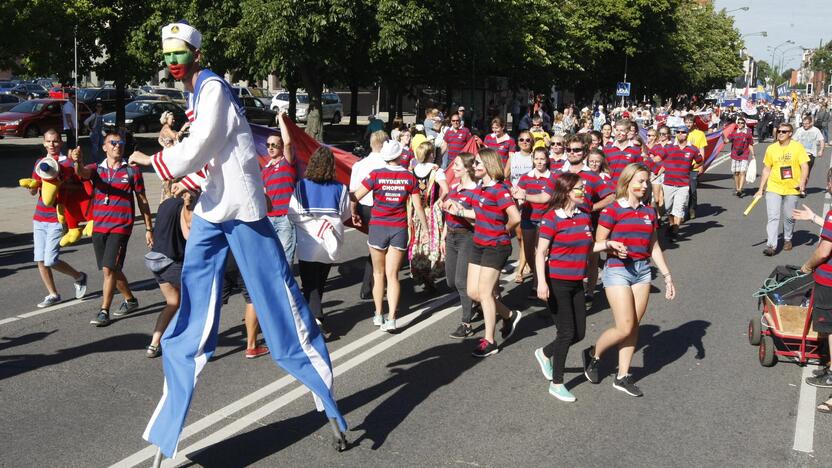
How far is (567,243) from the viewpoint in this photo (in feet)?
21.3

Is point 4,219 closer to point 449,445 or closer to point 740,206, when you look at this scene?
point 449,445

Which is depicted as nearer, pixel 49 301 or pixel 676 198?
pixel 49 301

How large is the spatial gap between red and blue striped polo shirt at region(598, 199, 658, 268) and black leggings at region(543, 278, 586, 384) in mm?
326

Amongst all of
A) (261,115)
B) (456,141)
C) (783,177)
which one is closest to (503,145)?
(456,141)

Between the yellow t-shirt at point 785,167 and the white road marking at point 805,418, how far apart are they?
616cm

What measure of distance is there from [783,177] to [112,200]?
364 inches

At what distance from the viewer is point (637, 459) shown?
17.6 ft

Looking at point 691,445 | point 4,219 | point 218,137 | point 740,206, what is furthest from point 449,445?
point 740,206

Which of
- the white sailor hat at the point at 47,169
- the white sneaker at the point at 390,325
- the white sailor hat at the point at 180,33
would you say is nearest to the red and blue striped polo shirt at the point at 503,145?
the white sneaker at the point at 390,325

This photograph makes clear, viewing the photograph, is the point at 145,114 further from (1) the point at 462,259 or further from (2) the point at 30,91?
(1) the point at 462,259

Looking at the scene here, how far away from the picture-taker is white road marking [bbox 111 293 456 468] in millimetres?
5254

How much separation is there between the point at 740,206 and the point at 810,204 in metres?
1.51

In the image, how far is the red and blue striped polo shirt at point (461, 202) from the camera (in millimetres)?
7762

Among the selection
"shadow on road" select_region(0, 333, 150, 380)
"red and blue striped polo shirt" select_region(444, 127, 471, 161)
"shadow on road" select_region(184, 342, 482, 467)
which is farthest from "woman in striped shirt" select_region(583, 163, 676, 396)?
"red and blue striped polo shirt" select_region(444, 127, 471, 161)
